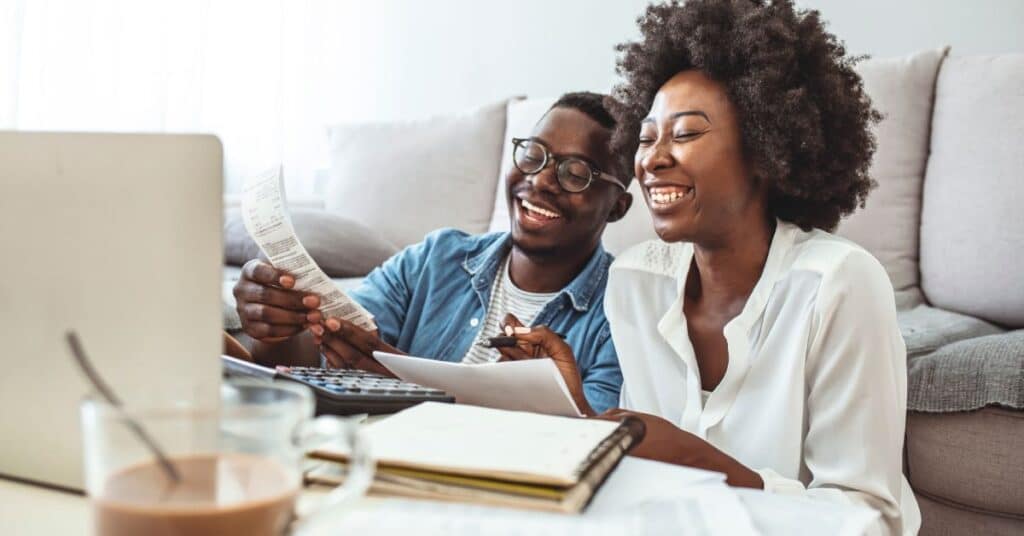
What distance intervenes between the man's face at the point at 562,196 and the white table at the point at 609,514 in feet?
2.98

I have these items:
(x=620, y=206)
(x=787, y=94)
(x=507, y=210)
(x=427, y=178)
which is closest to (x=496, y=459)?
(x=787, y=94)

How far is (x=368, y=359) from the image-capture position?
4.34ft

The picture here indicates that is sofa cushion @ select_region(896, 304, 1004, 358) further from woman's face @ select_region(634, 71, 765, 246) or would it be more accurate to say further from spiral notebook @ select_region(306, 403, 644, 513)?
spiral notebook @ select_region(306, 403, 644, 513)

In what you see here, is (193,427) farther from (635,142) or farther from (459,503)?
(635,142)

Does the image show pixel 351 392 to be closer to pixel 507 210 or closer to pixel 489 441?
pixel 489 441

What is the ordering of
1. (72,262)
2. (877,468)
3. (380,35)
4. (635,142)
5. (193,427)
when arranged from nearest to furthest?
(193,427)
(72,262)
(877,468)
(635,142)
(380,35)

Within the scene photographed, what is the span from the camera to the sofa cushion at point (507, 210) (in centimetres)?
235

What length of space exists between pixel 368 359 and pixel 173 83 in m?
2.67

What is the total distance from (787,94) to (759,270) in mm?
244

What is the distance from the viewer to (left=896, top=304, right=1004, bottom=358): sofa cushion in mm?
1646

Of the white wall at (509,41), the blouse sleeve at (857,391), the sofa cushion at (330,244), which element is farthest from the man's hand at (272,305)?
the white wall at (509,41)

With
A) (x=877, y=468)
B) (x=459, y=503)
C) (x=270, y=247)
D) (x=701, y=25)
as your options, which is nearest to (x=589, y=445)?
(x=459, y=503)

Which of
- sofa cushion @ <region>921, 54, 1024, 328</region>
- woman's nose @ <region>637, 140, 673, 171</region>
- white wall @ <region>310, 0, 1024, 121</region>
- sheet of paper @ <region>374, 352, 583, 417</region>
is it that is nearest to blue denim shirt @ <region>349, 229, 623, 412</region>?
woman's nose @ <region>637, 140, 673, 171</region>

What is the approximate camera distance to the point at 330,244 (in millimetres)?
2510
